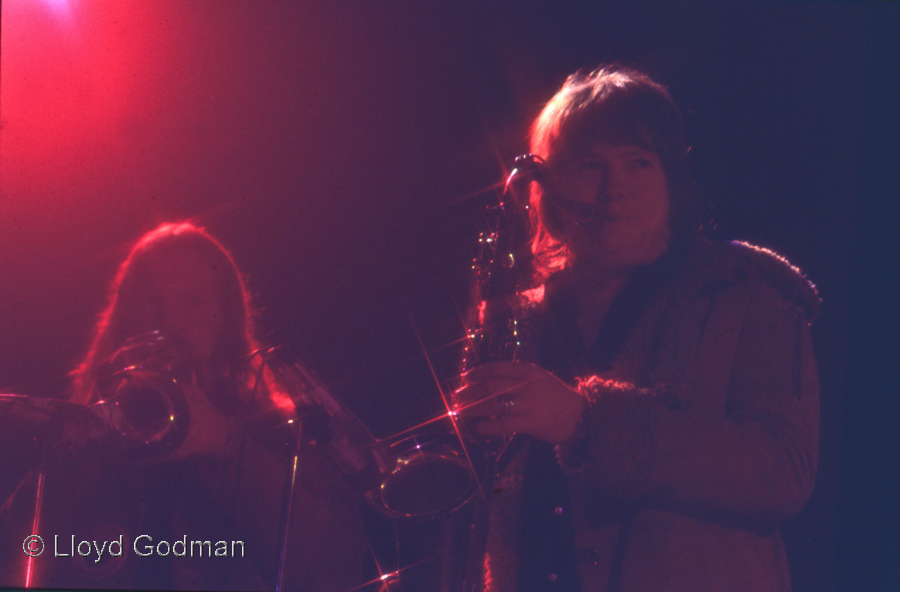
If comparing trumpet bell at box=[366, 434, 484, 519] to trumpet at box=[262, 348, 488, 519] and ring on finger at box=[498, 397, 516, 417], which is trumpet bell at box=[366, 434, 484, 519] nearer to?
trumpet at box=[262, 348, 488, 519]

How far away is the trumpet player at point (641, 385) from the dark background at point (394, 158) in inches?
6.4

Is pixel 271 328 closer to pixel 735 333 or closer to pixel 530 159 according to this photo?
pixel 530 159

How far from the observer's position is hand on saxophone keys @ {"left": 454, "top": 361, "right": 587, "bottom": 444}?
1380 mm

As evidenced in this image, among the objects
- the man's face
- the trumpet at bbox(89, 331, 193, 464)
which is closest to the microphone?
the man's face

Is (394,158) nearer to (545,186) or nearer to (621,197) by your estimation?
(545,186)

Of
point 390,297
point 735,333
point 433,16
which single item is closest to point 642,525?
point 735,333

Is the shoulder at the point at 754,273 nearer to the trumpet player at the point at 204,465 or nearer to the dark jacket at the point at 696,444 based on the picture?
the dark jacket at the point at 696,444

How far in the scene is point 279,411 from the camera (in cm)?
155

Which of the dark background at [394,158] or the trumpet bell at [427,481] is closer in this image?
the trumpet bell at [427,481]

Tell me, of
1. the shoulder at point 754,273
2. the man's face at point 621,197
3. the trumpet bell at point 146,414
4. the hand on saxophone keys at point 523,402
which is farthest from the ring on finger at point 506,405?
the trumpet bell at point 146,414

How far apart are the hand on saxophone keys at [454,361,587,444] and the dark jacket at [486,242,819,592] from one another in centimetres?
5

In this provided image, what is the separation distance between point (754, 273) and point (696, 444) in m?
0.51

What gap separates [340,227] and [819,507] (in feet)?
5.40

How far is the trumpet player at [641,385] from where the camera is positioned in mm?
1366
